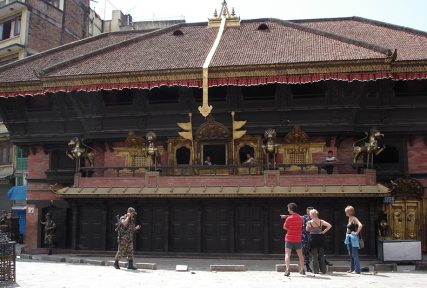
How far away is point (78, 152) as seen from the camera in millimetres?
21844

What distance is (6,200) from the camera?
36.7 m

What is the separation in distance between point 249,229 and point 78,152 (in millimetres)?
7928

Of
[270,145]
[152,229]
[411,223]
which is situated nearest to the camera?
[270,145]

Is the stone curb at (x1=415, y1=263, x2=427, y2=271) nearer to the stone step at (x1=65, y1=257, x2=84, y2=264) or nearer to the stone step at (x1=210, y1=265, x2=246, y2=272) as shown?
the stone step at (x1=210, y1=265, x2=246, y2=272)

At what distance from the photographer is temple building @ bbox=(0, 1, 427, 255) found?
19766mm

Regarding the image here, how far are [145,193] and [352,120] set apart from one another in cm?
884

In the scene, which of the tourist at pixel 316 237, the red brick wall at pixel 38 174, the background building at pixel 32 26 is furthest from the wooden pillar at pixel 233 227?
the background building at pixel 32 26

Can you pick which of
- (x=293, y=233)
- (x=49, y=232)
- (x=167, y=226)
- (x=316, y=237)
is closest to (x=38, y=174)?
(x=49, y=232)

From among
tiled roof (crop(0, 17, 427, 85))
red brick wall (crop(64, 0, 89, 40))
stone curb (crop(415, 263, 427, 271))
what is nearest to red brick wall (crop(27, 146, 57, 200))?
tiled roof (crop(0, 17, 427, 85))

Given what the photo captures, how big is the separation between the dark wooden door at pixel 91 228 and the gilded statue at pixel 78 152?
1930 millimetres

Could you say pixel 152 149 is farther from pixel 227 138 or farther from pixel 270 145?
pixel 270 145

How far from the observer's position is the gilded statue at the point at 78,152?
21859mm

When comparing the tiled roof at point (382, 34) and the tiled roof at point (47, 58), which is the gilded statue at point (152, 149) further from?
the tiled roof at point (382, 34)

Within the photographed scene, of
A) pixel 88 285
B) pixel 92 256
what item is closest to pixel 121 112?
pixel 92 256
